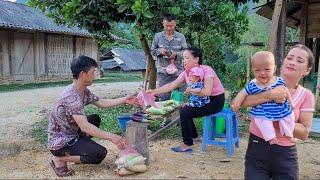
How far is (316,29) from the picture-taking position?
34.5ft

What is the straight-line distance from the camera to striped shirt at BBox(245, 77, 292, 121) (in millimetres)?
2545

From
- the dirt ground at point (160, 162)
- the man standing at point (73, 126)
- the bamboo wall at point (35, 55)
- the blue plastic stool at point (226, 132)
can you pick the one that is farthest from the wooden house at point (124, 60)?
the man standing at point (73, 126)

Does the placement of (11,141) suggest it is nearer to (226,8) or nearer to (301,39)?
(226,8)

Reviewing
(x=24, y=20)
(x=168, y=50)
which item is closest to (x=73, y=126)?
(x=168, y=50)

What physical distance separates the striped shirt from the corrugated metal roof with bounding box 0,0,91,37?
52.0 ft

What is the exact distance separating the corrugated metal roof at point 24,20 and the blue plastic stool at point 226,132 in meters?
13.6

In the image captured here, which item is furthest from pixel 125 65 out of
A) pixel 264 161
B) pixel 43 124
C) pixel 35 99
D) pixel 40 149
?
pixel 264 161

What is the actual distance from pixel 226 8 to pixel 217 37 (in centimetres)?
587

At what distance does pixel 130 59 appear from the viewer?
109ft

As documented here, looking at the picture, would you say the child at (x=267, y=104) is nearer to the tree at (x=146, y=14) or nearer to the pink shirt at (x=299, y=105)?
the pink shirt at (x=299, y=105)

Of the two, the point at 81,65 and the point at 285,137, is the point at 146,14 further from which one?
the point at 285,137

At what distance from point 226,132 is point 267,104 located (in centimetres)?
252

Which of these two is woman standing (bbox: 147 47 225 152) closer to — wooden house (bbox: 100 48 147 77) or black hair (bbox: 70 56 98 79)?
black hair (bbox: 70 56 98 79)

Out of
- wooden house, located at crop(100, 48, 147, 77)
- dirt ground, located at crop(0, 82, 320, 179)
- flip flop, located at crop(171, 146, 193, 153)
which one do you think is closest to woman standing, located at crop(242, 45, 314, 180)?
dirt ground, located at crop(0, 82, 320, 179)
